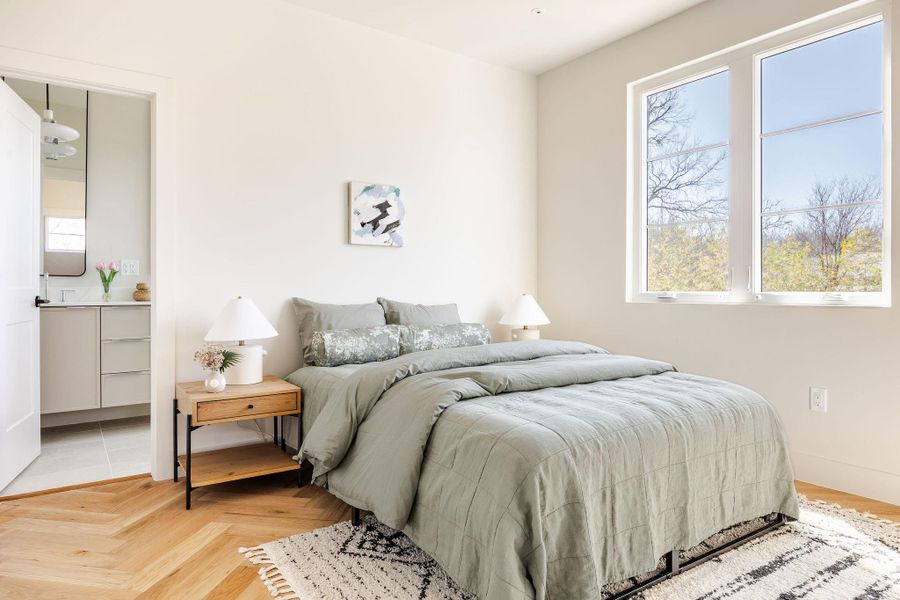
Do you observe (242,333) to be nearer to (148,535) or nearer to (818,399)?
(148,535)

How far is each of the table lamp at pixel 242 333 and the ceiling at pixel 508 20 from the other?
6.41 feet

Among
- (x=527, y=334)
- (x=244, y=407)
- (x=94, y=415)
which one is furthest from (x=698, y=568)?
(x=94, y=415)

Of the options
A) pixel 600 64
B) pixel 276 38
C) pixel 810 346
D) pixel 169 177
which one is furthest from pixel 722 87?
pixel 169 177

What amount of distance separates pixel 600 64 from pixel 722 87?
96 cm

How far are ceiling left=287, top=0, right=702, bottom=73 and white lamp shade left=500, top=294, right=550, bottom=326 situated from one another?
1.86m

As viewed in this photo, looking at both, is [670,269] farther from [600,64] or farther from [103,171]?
[103,171]

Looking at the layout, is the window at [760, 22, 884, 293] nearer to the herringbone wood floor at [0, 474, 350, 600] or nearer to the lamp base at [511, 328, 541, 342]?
the lamp base at [511, 328, 541, 342]

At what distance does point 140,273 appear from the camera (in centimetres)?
450

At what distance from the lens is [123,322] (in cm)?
406

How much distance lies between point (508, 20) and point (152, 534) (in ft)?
11.5

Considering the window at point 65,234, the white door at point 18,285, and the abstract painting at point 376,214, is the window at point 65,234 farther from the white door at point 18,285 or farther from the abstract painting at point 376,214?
the abstract painting at point 376,214

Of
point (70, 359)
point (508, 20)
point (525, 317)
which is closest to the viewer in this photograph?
point (508, 20)

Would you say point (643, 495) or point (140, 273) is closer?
point (643, 495)

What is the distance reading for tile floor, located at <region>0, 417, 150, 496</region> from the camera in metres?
2.91
